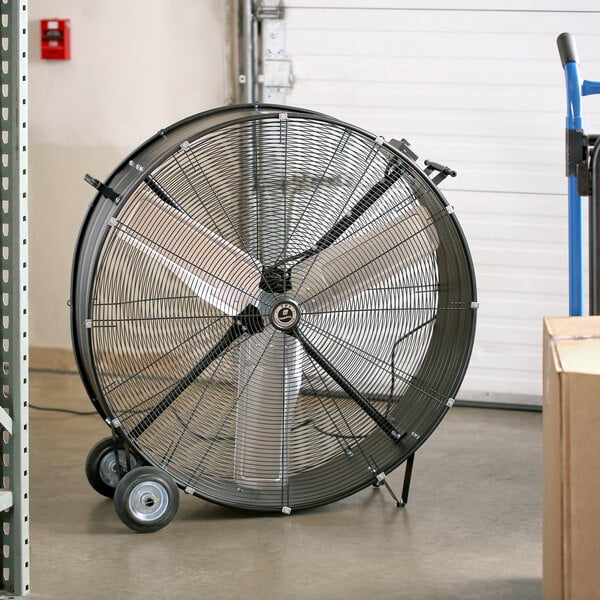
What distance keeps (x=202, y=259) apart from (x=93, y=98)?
2.68m

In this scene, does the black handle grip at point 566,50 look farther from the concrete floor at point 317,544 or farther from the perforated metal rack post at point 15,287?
the perforated metal rack post at point 15,287

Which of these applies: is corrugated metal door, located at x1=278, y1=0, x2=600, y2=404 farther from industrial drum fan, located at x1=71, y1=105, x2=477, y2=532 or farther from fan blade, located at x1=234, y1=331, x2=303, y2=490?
fan blade, located at x1=234, y1=331, x2=303, y2=490

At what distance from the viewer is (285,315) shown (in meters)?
3.62

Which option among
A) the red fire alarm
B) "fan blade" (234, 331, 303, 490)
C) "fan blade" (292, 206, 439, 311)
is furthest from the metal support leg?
the red fire alarm


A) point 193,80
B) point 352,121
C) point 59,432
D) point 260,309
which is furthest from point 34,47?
point 260,309

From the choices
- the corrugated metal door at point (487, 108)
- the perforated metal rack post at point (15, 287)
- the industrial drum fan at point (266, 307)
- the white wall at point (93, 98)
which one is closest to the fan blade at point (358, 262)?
the industrial drum fan at point (266, 307)

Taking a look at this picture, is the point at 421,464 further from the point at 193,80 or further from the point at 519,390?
the point at 193,80

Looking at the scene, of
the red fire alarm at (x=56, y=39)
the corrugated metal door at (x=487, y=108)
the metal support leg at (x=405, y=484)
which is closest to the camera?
the metal support leg at (x=405, y=484)

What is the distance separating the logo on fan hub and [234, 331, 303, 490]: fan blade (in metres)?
0.05

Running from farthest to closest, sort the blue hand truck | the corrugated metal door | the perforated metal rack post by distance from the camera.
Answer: the corrugated metal door → the blue hand truck → the perforated metal rack post

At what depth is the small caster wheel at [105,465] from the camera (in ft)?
12.9

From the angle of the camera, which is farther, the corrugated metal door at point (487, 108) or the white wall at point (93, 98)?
the white wall at point (93, 98)

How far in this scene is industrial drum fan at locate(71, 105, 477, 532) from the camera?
11.7 ft

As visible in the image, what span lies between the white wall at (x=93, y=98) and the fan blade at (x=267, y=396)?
2.45 meters
